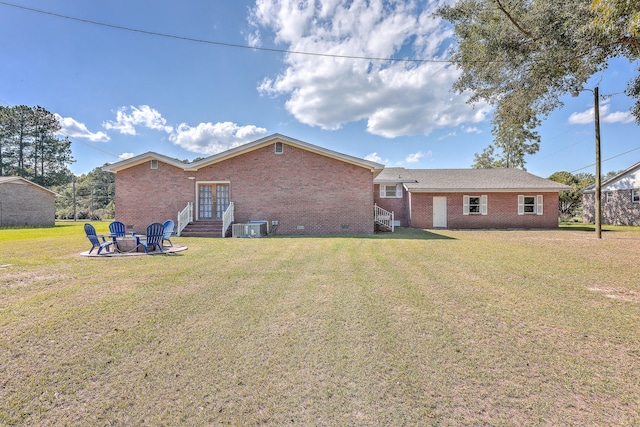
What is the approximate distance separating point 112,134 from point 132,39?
76.8 ft

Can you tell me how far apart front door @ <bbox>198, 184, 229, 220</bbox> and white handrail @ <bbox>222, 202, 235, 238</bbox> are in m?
0.99

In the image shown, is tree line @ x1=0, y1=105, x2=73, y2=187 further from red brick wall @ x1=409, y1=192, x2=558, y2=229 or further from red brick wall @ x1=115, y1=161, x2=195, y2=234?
red brick wall @ x1=409, y1=192, x2=558, y2=229

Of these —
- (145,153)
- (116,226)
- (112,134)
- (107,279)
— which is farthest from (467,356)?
(112,134)

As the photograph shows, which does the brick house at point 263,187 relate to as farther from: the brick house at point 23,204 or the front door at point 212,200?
the brick house at point 23,204

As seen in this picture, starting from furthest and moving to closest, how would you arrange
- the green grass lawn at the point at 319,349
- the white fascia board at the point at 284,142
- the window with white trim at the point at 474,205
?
the window with white trim at the point at 474,205 → the white fascia board at the point at 284,142 → the green grass lawn at the point at 319,349

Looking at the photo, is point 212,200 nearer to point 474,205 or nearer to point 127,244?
point 127,244

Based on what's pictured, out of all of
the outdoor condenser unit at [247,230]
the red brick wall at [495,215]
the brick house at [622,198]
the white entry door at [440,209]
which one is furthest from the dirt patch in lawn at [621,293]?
the brick house at [622,198]

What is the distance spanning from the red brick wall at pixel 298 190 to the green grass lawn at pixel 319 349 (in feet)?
30.0

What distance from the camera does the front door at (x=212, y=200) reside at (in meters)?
16.2

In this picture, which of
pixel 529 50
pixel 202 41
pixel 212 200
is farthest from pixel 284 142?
pixel 529 50

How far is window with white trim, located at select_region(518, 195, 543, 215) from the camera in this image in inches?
790

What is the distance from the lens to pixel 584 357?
2.94m

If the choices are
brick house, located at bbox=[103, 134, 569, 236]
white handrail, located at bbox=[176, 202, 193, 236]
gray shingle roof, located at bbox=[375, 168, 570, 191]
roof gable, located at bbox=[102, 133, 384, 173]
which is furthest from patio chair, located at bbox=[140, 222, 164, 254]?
gray shingle roof, located at bbox=[375, 168, 570, 191]

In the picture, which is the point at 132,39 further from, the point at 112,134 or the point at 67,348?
the point at 112,134
